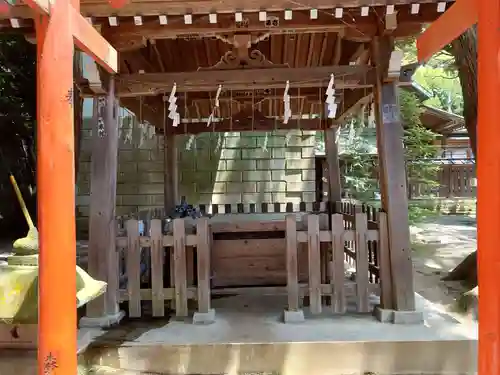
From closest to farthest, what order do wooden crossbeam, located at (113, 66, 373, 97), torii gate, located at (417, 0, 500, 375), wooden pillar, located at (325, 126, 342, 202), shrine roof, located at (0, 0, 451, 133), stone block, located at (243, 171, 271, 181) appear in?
1. torii gate, located at (417, 0, 500, 375)
2. shrine roof, located at (0, 0, 451, 133)
3. wooden crossbeam, located at (113, 66, 373, 97)
4. wooden pillar, located at (325, 126, 342, 202)
5. stone block, located at (243, 171, 271, 181)

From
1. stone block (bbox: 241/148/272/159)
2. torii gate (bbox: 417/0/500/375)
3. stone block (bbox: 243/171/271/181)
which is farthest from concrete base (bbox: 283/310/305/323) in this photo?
stone block (bbox: 241/148/272/159)

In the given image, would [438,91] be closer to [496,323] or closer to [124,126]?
[124,126]

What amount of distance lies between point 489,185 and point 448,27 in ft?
3.99

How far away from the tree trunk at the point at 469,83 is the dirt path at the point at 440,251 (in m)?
0.35

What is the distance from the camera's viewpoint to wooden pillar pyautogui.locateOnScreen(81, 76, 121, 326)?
4895mm

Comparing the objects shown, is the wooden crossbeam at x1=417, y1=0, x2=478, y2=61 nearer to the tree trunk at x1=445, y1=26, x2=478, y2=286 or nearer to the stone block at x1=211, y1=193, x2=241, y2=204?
the tree trunk at x1=445, y1=26, x2=478, y2=286

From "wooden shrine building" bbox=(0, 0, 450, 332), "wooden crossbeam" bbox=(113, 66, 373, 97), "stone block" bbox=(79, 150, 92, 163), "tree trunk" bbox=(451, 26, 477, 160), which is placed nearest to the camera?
"wooden shrine building" bbox=(0, 0, 450, 332)

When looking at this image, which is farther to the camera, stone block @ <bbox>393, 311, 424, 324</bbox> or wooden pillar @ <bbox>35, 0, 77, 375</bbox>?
stone block @ <bbox>393, 311, 424, 324</bbox>

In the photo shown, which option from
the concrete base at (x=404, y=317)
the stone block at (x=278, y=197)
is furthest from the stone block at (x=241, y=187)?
the concrete base at (x=404, y=317)

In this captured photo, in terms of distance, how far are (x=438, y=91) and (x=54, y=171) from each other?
37694 mm

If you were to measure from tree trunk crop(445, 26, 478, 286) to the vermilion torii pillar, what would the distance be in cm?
604

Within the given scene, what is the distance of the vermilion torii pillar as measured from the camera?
8.96 feet

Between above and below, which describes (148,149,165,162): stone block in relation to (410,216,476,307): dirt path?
above

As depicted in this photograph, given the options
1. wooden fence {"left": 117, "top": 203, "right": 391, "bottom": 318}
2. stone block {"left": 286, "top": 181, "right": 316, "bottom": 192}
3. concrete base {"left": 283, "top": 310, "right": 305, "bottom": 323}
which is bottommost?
concrete base {"left": 283, "top": 310, "right": 305, "bottom": 323}
